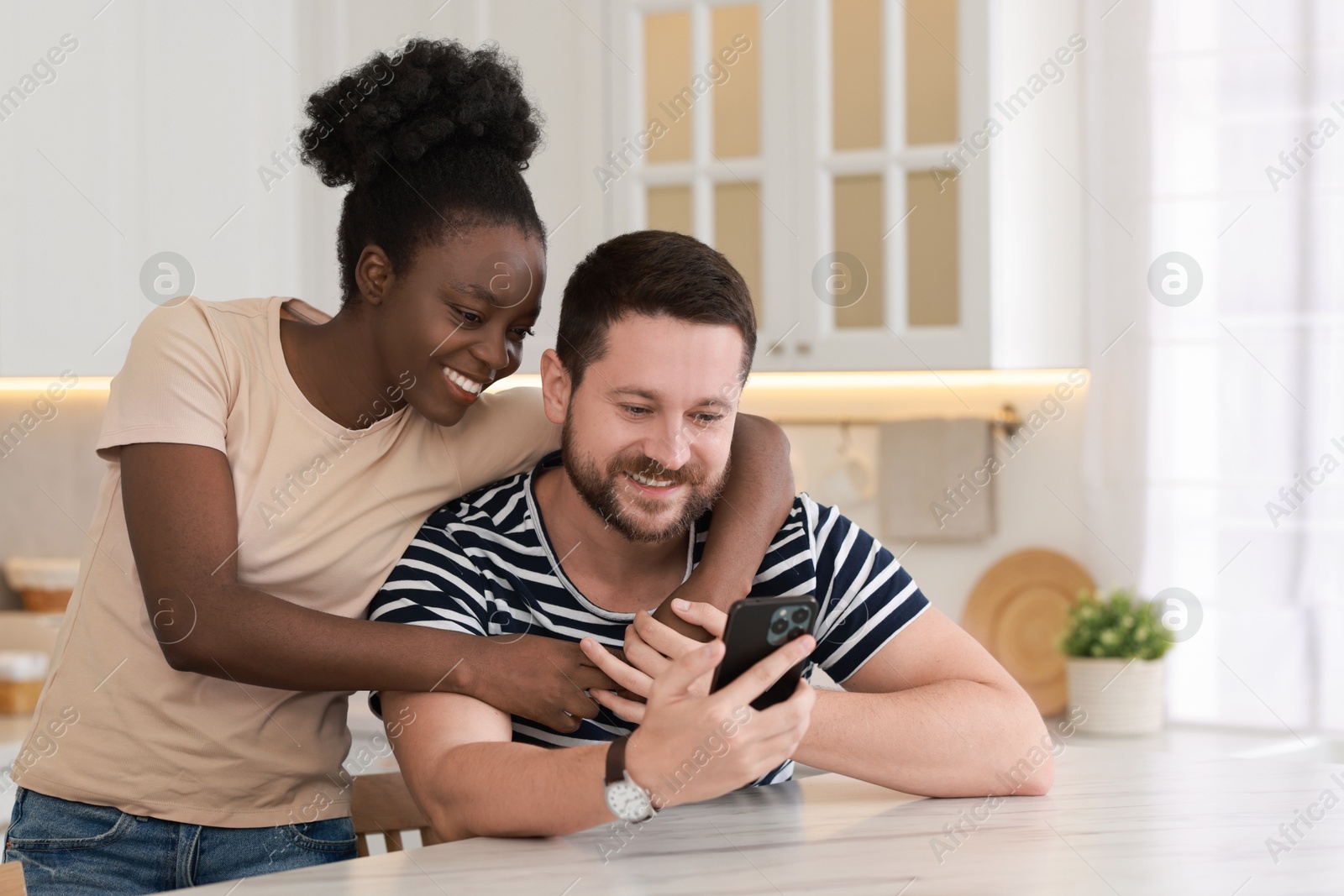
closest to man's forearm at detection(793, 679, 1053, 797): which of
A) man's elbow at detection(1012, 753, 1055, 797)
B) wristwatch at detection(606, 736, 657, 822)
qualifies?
man's elbow at detection(1012, 753, 1055, 797)

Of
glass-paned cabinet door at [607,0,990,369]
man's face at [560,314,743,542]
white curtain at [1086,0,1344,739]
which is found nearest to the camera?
man's face at [560,314,743,542]

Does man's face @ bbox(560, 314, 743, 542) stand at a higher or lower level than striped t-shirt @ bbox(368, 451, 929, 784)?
higher

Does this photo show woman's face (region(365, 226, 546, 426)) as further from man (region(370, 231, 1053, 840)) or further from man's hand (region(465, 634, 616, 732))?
man's hand (region(465, 634, 616, 732))

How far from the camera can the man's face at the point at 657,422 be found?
1280mm

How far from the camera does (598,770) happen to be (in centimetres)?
104

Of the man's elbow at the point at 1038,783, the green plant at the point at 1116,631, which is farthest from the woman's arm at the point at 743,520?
the green plant at the point at 1116,631

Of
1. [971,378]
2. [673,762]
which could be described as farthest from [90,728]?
[971,378]

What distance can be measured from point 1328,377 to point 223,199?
2.38 meters

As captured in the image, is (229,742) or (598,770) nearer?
(598,770)

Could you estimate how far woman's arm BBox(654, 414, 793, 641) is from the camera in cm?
125

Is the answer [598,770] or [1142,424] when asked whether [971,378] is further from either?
[598,770]

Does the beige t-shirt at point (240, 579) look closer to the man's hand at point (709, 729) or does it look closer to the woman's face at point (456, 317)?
the woman's face at point (456, 317)

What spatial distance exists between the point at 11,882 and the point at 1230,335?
2.34 metres

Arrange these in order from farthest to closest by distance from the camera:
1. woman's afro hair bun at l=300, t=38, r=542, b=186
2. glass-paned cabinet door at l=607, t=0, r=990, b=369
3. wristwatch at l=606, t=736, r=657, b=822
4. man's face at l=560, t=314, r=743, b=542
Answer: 1. glass-paned cabinet door at l=607, t=0, r=990, b=369
2. woman's afro hair bun at l=300, t=38, r=542, b=186
3. man's face at l=560, t=314, r=743, b=542
4. wristwatch at l=606, t=736, r=657, b=822
